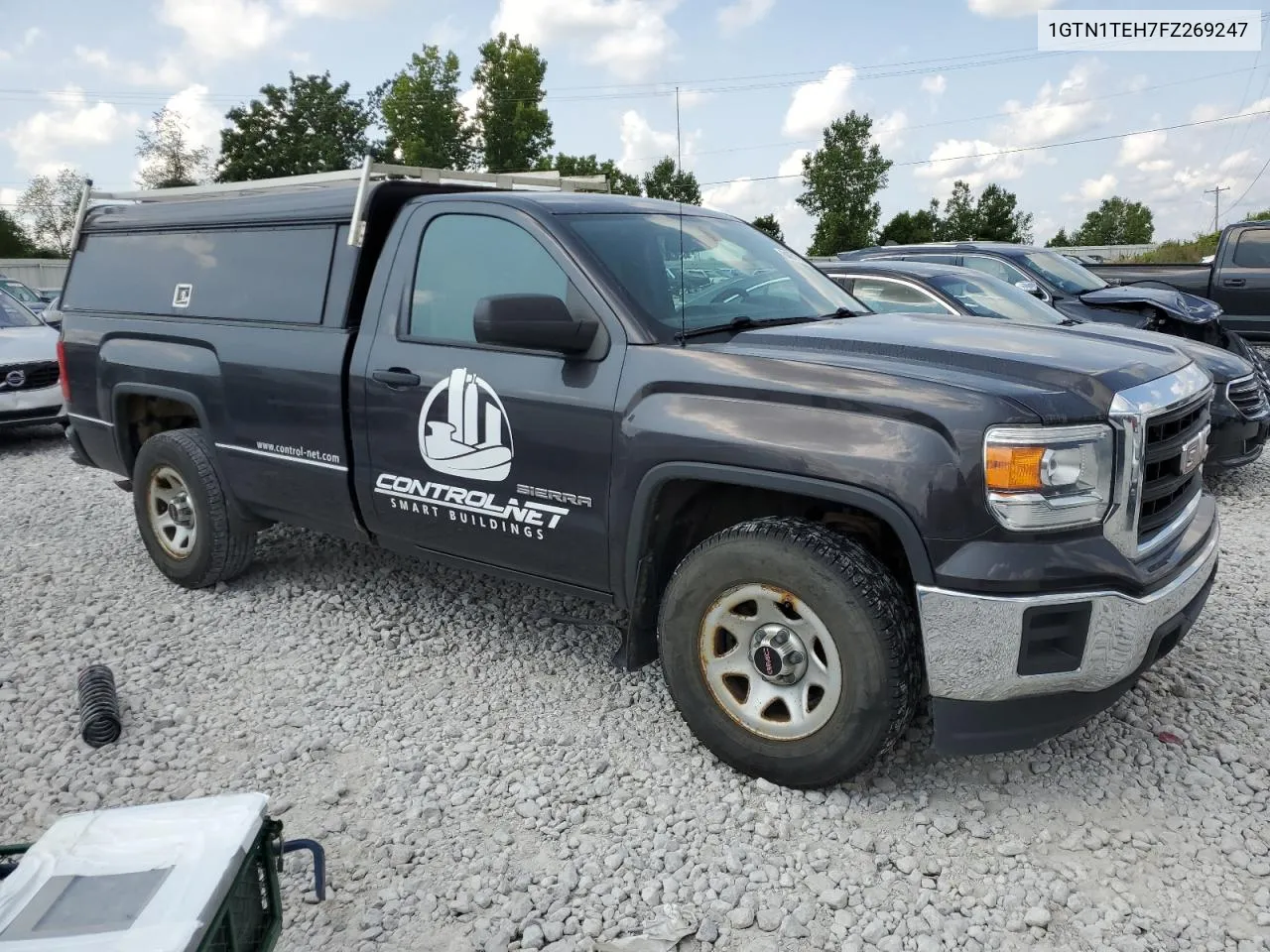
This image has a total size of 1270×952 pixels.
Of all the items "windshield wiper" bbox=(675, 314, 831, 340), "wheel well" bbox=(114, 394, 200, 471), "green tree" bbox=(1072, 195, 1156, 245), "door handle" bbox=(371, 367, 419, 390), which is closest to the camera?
"windshield wiper" bbox=(675, 314, 831, 340)

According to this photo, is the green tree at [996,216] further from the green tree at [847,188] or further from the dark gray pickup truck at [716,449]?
the dark gray pickup truck at [716,449]

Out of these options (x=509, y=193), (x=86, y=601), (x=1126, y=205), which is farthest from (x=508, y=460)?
(x=1126, y=205)

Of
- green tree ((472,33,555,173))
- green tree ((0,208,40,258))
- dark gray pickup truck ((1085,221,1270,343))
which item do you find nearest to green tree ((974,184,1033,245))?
green tree ((472,33,555,173))

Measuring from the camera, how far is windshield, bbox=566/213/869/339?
3484 millimetres

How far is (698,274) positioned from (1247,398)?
4.63 meters

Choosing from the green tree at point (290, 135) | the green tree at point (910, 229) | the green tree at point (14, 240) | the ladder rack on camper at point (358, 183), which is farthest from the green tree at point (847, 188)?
the green tree at point (14, 240)

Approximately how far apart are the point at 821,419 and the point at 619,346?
785 millimetres

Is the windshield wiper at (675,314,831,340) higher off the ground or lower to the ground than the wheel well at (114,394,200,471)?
higher

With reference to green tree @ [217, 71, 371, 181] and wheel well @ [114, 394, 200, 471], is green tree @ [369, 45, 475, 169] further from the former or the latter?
wheel well @ [114, 394, 200, 471]

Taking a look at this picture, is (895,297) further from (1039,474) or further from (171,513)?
(171,513)

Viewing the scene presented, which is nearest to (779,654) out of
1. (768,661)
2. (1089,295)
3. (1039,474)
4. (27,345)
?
(768,661)

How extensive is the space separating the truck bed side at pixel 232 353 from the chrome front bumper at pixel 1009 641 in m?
2.48

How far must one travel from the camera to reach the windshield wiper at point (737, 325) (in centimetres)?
338

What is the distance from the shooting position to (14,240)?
202 feet
